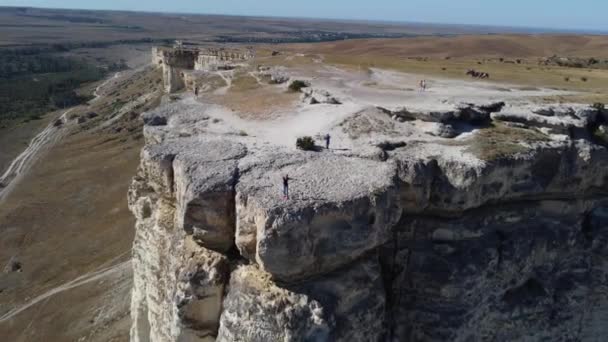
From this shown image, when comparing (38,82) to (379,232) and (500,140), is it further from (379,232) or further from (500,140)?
(379,232)

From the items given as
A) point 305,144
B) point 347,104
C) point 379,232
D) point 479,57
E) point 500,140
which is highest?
point 479,57

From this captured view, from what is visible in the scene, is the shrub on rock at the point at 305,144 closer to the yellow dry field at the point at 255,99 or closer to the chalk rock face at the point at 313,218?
the chalk rock face at the point at 313,218

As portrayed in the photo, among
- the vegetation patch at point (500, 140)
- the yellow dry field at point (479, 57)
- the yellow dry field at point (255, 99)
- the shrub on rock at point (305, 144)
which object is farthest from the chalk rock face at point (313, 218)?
the yellow dry field at point (479, 57)

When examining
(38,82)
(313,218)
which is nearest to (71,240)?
(313,218)

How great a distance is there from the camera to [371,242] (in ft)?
52.5

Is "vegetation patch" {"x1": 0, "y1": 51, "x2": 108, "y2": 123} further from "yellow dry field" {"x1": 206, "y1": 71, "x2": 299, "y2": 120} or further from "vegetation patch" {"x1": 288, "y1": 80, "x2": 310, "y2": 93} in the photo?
"vegetation patch" {"x1": 288, "y1": 80, "x2": 310, "y2": 93}

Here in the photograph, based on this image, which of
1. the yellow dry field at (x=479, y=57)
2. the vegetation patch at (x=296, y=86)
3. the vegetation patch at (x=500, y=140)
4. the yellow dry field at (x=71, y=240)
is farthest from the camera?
the yellow dry field at (x=479, y=57)

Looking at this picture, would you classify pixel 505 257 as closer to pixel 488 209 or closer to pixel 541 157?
pixel 488 209

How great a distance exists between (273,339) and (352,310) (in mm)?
2734

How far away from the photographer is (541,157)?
1934 cm

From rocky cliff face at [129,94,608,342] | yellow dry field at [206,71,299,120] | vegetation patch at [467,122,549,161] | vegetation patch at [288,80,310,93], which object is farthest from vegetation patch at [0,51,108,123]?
vegetation patch at [467,122,549,161]

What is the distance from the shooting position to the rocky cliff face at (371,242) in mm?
15102

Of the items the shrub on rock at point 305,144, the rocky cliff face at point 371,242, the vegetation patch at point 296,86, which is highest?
the vegetation patch at point 296,86

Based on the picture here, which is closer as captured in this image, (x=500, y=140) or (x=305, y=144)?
(x=305, y=144)
